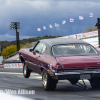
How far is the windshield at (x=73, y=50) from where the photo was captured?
778 centimetres

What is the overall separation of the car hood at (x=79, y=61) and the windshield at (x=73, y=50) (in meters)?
0.43

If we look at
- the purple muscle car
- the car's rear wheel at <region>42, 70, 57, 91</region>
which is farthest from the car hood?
the car's rear wheel at <region>42, 70, 57, 91</region>

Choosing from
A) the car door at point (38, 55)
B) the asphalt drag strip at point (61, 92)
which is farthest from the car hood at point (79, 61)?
the car door at point (38, 55)

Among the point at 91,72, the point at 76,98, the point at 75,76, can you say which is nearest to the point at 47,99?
the point at 76,98

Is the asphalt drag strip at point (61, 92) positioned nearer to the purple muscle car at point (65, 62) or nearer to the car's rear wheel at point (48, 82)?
the car's rear wheel at point (48, 82)

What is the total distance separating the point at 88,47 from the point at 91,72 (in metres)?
1.31

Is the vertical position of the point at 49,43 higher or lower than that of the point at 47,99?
higher

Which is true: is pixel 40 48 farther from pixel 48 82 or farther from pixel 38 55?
pixel 48 82

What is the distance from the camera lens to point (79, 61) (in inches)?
280

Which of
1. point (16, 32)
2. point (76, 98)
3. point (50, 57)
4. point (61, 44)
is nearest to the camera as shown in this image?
point (76, 98)

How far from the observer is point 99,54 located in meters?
7.79

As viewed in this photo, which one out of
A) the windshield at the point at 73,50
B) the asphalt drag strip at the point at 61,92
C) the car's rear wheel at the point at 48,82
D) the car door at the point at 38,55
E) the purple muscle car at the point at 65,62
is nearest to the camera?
the asphalt drag strip at the point at 61,92

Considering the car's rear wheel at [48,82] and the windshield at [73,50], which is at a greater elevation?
the windshield at [73,50]

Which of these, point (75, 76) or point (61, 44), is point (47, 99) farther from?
point (61, 44)
